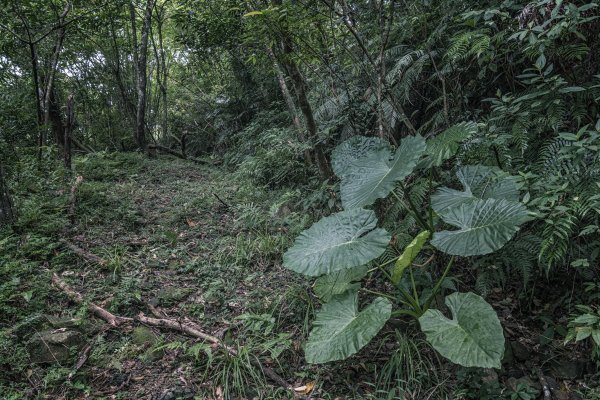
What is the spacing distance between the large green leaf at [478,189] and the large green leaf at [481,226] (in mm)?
87

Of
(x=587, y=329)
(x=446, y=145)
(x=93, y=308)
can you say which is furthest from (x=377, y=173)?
(x=93, y=308)

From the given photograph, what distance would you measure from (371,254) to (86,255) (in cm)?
281

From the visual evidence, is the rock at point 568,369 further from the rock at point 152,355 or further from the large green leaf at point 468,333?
the rock at point 152,355

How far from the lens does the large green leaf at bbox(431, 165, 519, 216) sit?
2.21 metres

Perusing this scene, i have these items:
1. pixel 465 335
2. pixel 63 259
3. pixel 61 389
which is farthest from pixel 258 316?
pixel 63 259

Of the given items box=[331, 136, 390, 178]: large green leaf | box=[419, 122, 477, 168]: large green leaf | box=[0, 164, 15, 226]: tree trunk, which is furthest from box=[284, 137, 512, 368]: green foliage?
box=[0, 164, 15, 226]: tree trunk

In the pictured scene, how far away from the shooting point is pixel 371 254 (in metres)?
2.07

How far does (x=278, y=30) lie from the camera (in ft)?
11.1

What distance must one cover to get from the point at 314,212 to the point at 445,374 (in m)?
2.16

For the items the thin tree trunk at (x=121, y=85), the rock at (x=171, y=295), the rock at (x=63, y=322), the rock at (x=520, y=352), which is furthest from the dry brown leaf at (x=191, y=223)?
the thin tree trunk at (x=121, y=85)

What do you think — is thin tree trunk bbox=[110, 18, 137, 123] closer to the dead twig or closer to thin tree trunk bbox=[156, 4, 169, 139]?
thin tree trunk bbox=[156, 4, 169, 139]

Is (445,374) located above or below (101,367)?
below

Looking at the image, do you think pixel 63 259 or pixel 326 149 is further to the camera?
pixel 326 149

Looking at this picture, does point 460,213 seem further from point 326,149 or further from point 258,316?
point 326,149
